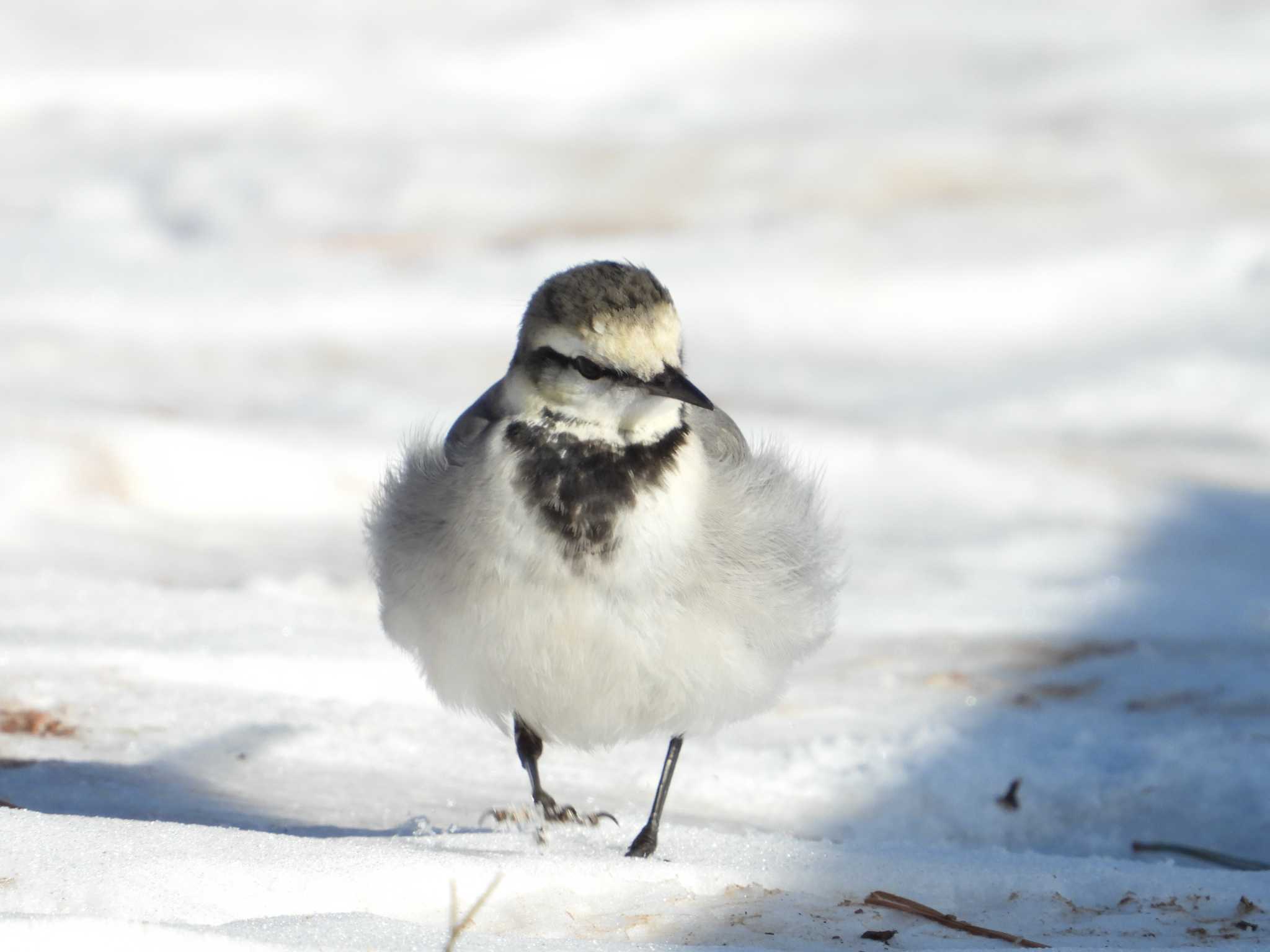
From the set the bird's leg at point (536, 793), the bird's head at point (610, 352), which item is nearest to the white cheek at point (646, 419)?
the bird's head at point (610, 352)

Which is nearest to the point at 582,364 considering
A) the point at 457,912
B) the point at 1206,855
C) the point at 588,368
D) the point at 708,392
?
the point at 588,368

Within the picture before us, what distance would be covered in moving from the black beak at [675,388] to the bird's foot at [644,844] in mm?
869

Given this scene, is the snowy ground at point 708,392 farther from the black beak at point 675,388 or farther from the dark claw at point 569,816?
the black beak at point 675,388

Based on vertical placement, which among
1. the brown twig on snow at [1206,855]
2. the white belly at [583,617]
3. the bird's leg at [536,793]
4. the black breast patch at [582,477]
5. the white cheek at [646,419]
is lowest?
the brown twig on snow at [1206,855]

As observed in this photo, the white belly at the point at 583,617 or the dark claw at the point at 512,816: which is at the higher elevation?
the white belly at the point at 583,617

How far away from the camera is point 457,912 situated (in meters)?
2.60

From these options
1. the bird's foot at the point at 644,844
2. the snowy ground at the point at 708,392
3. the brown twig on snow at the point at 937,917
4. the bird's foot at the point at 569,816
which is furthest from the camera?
the bird's foot at the point at 569,816

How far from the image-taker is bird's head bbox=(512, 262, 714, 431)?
3.33m

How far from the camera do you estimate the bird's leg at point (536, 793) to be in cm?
347

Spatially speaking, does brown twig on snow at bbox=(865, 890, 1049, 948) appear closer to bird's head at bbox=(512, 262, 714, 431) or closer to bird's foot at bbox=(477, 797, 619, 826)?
bird's foot at bbox=(477, 797, 619, 826)

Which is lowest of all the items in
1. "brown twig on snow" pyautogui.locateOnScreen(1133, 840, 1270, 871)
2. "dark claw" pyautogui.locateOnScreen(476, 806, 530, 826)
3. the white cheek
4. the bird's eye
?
"brown twig on snow" pyautogui.locateOnScreen(1133, 840, 1270, 871)

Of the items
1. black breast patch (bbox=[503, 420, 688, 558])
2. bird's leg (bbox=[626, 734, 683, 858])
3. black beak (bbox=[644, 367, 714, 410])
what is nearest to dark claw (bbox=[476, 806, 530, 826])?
bird's leg (bbox=[626, 734, 683, 858])

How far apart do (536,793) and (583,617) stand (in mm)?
639

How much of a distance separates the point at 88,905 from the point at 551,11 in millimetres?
12092
